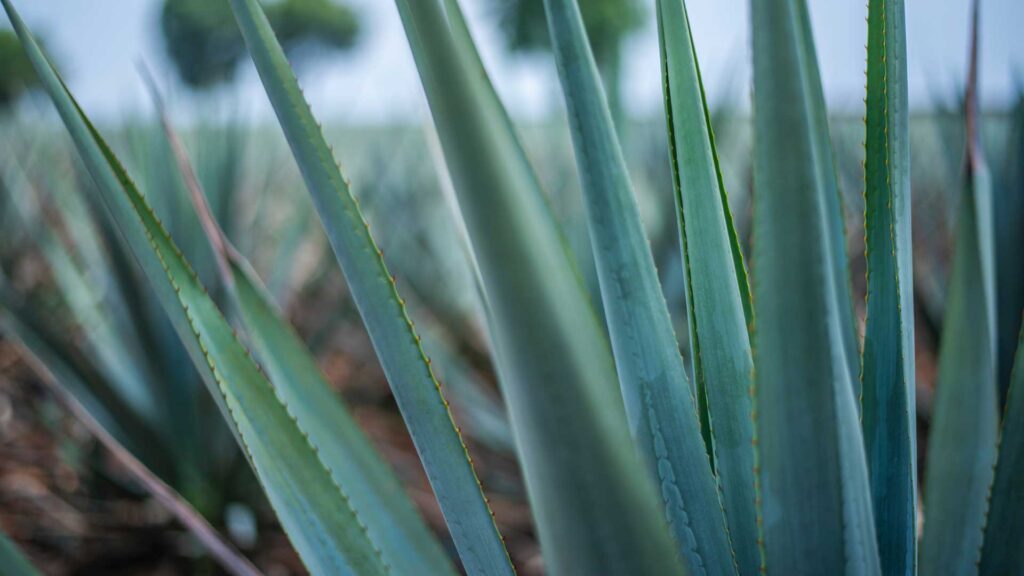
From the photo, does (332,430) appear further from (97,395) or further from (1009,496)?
(97,395)

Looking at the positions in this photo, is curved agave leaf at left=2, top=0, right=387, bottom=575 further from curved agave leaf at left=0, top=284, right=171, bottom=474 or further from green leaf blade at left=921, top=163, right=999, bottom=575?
curved agave leaf at left=0, top=284, right=171, bottom=474

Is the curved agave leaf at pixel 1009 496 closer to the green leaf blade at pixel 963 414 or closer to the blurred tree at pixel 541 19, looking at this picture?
the green leaf blade at pixel 963 414

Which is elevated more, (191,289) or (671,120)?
(671,120)

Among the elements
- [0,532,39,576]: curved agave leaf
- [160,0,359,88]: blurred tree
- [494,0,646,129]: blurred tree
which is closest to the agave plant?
[0,532,39,576]: curved agave leaf

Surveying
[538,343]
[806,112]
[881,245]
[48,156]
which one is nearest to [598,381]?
[538,343]

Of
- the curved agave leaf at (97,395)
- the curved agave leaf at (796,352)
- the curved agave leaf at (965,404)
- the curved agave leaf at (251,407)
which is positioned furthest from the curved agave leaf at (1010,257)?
the curved agave leaf at (97,395)

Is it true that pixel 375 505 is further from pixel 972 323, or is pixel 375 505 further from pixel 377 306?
pixel 972 323
